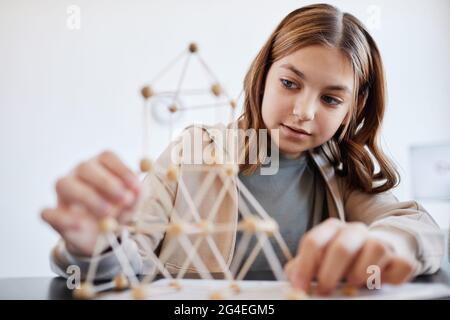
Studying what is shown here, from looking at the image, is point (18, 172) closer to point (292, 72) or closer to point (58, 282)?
point (58, 282)

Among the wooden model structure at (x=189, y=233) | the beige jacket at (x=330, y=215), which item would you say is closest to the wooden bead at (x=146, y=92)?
the wooden model structure at (x=189, y=233)

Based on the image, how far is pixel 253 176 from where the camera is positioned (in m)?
A: 0.62

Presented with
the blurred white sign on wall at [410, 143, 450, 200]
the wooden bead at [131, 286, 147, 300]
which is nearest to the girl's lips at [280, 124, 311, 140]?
the blurred white sign on wall at [410, 143, 450, 200]

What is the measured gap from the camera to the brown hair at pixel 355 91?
561 mm

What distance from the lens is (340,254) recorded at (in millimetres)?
394

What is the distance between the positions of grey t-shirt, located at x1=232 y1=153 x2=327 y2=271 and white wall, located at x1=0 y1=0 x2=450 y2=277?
0.40 ft

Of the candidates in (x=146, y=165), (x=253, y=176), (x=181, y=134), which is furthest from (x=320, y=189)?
(x=146, y=165)

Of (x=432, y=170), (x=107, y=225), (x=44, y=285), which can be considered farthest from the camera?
(x=432, y=170)

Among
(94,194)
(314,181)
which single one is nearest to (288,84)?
(314,181)

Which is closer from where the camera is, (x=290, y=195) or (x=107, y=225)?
(x=107, y=225)

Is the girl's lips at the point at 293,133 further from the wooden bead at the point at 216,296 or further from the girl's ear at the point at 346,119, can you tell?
the wooden bead at the point at 216,296

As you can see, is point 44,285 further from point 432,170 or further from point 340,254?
point 432,170

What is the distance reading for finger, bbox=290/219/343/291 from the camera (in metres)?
0.40

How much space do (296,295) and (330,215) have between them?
23 centimetres
